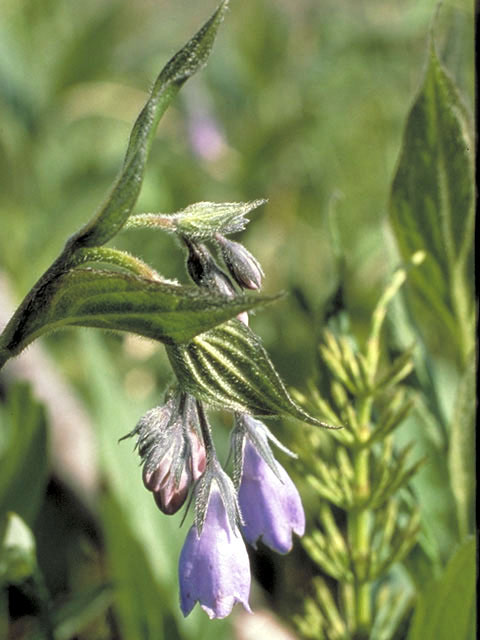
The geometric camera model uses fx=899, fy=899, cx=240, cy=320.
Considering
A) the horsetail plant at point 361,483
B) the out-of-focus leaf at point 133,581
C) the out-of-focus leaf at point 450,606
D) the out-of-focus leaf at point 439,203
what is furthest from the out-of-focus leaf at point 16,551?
the out-of-focus leaf at point 439,203

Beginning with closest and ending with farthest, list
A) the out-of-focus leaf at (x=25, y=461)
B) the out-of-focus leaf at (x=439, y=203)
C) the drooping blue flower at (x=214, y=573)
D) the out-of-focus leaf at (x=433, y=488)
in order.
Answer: the drooping blue flower at (x=214, y=573) < the out-of-focus leaf at (x=439, y=203) < the out-of-focus leaf at (x=433, y=488) < the out-of-focus leaf at (x=25, y=461)

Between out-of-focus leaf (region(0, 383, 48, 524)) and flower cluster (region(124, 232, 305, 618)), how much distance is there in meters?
0.55

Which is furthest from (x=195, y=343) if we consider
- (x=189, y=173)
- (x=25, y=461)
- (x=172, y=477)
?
(x=189, y=173)

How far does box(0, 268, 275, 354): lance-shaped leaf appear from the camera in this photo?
700mm

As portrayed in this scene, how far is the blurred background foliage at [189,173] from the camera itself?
161 cm

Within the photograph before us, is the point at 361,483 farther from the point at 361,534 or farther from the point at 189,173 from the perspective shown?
the point at 189,173

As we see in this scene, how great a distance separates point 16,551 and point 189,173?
1.63 metres

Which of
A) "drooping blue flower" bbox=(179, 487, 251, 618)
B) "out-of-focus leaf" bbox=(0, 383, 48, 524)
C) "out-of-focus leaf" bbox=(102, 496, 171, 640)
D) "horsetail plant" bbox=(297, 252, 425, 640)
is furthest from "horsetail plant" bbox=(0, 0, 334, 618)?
"out-of-focus leaf" bbox=(0, 383, 48, 524)

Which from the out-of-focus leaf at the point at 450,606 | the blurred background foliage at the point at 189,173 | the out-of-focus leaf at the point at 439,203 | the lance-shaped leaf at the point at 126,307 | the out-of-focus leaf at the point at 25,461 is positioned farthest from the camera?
the blurred background foliage at the point at 189,173

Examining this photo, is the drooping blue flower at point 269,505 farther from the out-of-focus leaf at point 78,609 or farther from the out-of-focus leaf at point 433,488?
the out-of-focus leaf at point 78,609

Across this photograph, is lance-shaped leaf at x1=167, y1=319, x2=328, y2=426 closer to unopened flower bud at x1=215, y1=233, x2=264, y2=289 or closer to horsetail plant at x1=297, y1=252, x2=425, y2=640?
unopened flower bud at x1=215, y1=233, x2=264, y2=289

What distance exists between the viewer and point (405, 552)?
1106mm

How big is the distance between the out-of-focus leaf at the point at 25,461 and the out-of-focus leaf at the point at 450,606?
0.62 m

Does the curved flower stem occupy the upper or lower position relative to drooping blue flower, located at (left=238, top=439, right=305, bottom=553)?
upper
